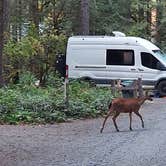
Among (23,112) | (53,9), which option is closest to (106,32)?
(53,9)

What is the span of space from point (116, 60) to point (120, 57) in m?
0.26

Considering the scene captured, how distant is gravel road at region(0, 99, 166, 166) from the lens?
9438 millimetres

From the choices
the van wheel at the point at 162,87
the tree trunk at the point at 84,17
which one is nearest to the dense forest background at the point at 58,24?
the tree trunk at the point at 84,17

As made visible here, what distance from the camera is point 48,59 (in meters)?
24.2

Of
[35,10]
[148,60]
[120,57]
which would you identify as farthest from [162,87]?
[35,10]

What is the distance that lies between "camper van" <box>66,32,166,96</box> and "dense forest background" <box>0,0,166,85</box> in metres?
0.95

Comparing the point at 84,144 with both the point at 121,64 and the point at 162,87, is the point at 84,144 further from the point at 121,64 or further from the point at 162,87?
the point at 162,87

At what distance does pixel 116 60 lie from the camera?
1038 inches

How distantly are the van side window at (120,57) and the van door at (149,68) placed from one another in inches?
19.5

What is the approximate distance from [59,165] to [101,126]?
5.47 m

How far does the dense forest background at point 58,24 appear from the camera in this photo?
24.0 meters

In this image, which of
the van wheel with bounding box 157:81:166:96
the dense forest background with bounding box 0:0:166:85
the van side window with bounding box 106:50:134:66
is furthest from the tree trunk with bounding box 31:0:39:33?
the van wheel with bounding box 157:81:166:96

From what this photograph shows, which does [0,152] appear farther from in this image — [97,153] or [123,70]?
[123,70]

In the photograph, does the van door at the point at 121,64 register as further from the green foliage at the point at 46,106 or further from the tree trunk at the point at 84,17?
the green foliage at the point at 46,106
